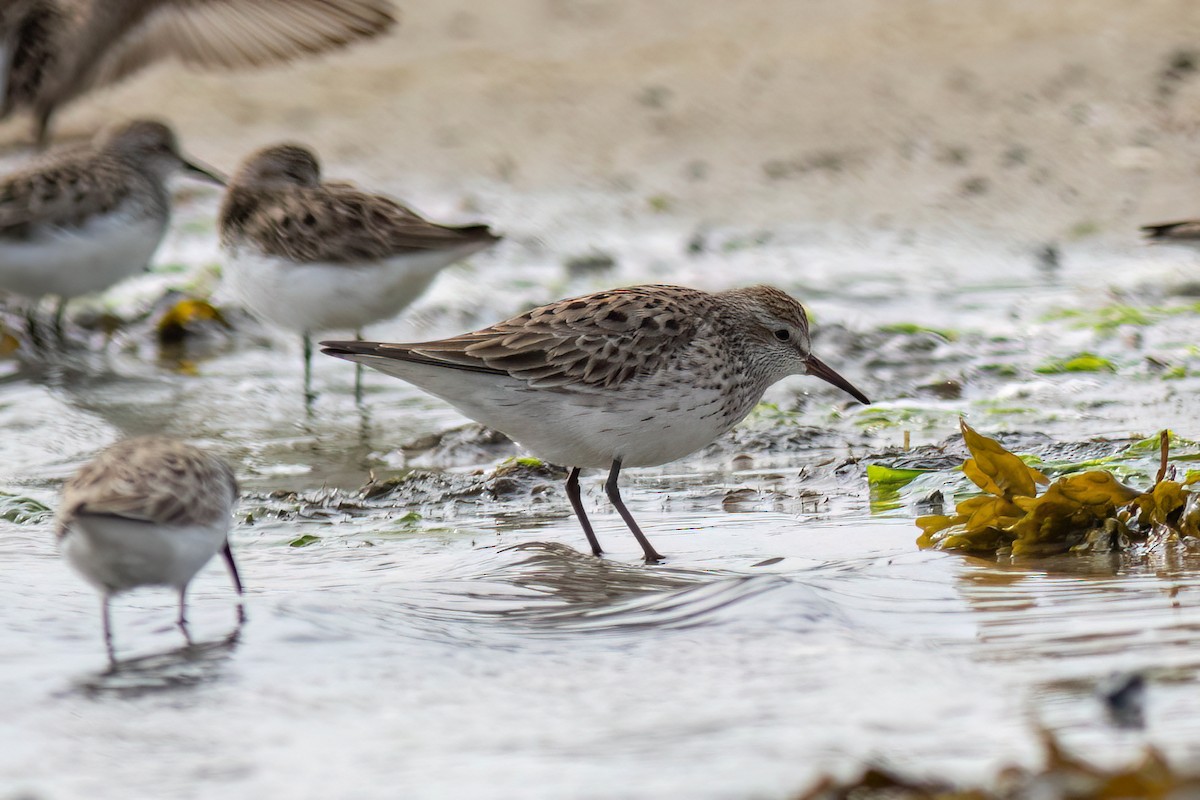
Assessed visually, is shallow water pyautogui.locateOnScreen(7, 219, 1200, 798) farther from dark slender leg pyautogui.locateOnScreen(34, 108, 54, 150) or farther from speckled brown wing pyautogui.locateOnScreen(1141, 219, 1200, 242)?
dark slender leg pyautogui.locateOnScreen(34, 108, 54, 150)

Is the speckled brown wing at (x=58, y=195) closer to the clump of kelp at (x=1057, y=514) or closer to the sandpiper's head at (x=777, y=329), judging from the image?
the sandpiper's head at (x=777, y=329)

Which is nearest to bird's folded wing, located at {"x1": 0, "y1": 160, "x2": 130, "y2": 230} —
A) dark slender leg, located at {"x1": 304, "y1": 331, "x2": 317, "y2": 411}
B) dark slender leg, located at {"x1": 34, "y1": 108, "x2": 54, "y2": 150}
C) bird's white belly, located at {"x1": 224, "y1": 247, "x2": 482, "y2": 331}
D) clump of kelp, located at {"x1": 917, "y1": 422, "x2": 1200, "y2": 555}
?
bird's white belly, located at {"x1": 224, "y1": 247, "x2": 482, "y2": 331}

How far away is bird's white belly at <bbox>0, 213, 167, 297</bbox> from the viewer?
9.20 metres

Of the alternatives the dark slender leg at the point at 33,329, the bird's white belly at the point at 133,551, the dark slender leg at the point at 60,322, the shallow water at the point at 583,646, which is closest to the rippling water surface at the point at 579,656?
the shallow water at the point at 583,646

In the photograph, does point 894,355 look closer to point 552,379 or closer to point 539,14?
point 552,379

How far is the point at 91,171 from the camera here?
950 centimetres

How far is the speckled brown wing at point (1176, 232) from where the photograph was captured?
8819 mm

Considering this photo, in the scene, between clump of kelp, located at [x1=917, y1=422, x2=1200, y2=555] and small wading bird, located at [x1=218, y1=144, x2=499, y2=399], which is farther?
small wading bird, located at [x1=218, y1=144, x2=499, y2=399]

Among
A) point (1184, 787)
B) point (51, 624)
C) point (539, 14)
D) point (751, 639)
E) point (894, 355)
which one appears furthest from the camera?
point (539, 14)

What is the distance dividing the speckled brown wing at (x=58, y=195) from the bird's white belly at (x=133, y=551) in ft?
16.3

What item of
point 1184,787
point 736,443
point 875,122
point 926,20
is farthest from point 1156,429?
point 926,20

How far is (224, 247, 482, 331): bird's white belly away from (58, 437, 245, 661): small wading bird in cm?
318

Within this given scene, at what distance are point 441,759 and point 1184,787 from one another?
167 centimetres

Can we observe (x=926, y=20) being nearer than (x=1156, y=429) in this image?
No
